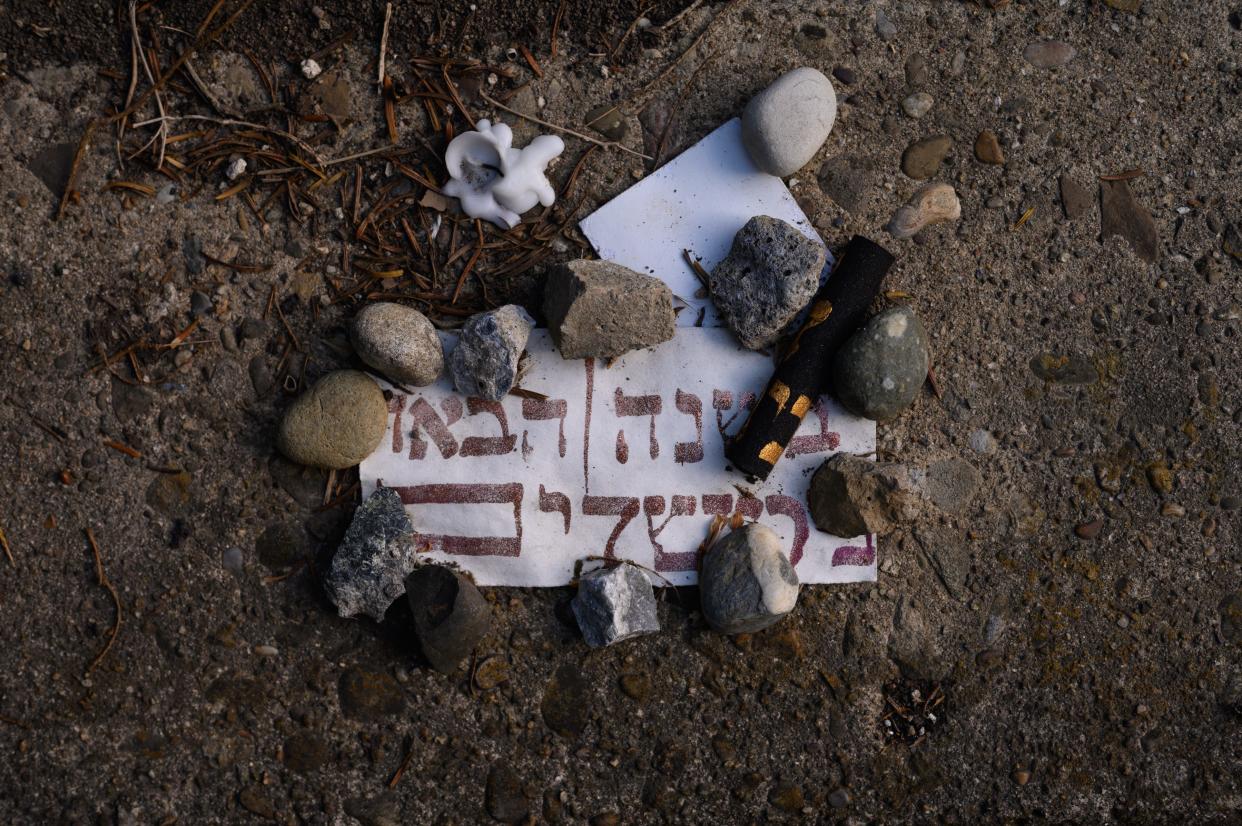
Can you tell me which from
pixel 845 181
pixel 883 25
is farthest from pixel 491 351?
pixel 883 25

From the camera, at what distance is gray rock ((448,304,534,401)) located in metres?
1.94

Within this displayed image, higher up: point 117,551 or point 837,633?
point 837,633

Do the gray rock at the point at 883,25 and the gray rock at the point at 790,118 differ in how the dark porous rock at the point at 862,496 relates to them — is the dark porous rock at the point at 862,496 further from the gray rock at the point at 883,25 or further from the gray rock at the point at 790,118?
the gray rock at the point at 883,25

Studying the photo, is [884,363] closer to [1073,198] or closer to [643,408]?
[643,408]

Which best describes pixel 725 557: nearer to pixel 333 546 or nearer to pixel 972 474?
pixel 972 474

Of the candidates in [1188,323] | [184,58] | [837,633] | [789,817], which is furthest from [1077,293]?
[184,58]

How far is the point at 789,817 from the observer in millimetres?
2094

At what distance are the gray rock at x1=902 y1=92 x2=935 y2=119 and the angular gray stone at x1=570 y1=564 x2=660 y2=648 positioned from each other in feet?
4.59

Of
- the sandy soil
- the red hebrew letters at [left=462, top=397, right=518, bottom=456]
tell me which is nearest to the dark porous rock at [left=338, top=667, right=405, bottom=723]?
the sandy soil

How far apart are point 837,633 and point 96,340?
79.4 inches

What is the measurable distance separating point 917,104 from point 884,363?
72 cm

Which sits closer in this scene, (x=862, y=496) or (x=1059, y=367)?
(x=862, y=496)

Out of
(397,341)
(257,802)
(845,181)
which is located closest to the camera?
(397,341)

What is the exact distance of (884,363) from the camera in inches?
78.2
